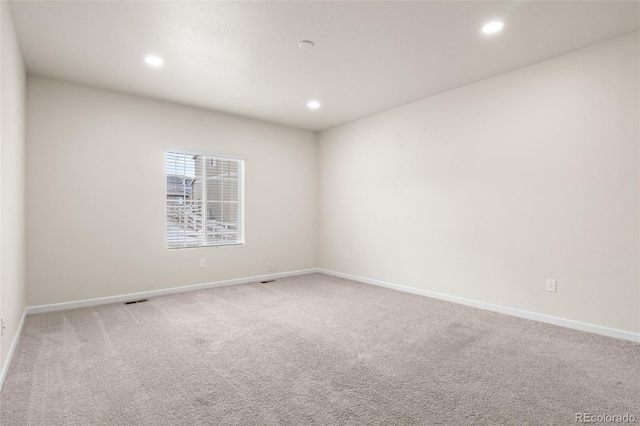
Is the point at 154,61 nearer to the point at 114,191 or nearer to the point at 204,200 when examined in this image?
the point at 114,191

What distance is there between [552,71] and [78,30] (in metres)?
4.40

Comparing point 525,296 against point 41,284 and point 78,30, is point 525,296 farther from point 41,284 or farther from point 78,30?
point 41,284

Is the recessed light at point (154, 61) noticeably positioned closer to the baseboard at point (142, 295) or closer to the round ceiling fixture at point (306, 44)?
the round ceiling fixture at point (306, 44)

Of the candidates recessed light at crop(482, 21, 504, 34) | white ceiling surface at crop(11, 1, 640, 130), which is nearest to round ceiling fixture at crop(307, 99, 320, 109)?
white ceiling surface at crop(11, 1, 640, 130)

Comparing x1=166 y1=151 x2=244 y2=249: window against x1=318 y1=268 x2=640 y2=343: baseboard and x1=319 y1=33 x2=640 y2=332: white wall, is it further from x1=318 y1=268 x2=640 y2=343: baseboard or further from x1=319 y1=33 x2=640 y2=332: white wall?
x1=318 y1=268 x2=640 y2=343: baseboard

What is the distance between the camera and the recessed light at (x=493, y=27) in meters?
2.67

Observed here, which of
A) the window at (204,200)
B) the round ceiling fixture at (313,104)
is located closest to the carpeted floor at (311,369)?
the window at (204,200)

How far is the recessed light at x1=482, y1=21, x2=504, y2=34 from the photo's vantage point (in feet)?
8.76

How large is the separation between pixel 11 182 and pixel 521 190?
4.74m

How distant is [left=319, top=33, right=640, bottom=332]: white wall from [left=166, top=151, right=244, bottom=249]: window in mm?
2103

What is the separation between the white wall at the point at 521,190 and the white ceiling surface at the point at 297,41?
0.32 meters

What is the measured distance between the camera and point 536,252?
3.39 meters

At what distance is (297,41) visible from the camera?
2.94 metres

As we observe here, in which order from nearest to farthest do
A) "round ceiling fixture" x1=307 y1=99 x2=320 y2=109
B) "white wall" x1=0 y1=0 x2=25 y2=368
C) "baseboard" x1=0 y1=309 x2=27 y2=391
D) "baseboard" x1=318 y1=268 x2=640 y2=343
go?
"baseboard" x1=0 y1=309 x2=27 y2=391
"white wall" x1=0 y1=0 x2=25 y2=368
"baseboard" x1=318 y1=268 x2=640 y2=343
"round ceiling fixture" x1=307 y1=99 x2=320 y2=109
